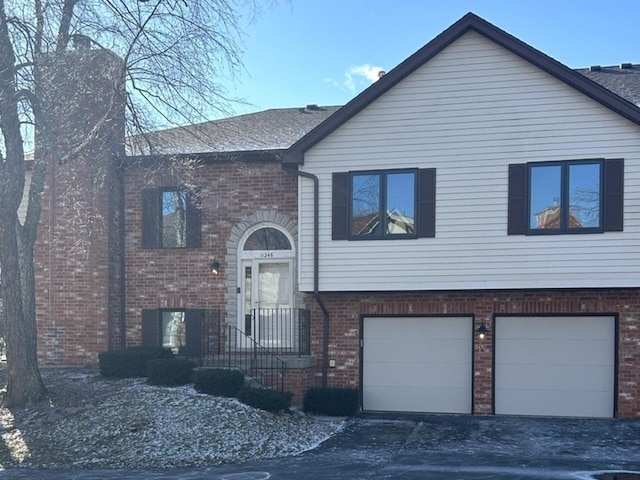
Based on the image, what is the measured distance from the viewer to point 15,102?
10586 mm

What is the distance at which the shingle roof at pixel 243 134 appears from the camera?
14055 mm

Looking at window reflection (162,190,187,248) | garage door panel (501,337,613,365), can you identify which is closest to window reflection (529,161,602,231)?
garage door panel (501,337,613,365)

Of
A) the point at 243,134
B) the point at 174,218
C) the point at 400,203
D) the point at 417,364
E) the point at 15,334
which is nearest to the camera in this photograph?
the point at 15,334

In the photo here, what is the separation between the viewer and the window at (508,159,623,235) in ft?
37.6

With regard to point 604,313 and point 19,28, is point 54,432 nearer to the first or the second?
point 19,28

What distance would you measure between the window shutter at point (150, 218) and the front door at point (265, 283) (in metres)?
2.11

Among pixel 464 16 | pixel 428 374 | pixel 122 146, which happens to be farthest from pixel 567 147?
pixel 122 146

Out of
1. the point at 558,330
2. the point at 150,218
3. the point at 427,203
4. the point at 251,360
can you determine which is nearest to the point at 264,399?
the point at 251,360

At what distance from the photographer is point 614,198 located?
11453mm

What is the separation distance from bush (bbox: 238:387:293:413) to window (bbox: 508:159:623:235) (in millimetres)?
5192

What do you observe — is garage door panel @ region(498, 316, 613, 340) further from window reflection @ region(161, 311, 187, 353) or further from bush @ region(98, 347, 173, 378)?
bush @ region(98, 347, 173, 378)

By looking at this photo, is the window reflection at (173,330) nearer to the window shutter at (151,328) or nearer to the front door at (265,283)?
the window shutter at (151,328)

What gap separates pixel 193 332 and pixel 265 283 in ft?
6.32

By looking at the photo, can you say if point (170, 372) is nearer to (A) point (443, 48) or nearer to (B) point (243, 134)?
(B) point (243, 134)
